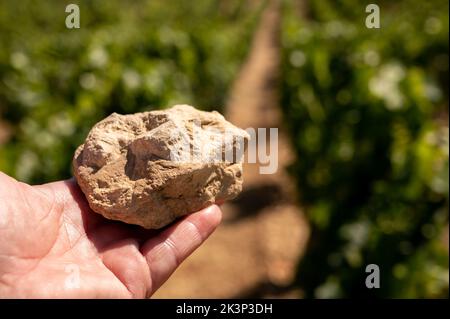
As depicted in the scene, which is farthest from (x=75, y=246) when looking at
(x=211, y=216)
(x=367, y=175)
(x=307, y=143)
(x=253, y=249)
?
(x=307, y=143)

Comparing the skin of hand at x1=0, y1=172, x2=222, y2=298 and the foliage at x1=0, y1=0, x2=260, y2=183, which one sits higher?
the foliage at x1=0, y1=0, x2=260, y2=183

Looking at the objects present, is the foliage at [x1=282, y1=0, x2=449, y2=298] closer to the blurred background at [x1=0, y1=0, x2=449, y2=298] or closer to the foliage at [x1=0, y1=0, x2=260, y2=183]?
the blurred background at [x1=0, y1=0, x2=449, y2=298]

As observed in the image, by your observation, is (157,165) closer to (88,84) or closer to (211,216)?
(211,216)

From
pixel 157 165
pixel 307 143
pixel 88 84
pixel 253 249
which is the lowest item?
pixel 253 249

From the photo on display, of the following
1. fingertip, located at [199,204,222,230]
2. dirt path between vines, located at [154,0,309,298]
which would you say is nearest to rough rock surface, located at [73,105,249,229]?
fingertip, located at [199,204,222,230]

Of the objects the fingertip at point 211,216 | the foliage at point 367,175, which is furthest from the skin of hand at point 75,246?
the foliage at point 367,175

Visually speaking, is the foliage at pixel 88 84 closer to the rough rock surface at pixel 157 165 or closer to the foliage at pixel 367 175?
the foliage at pixel 367 175

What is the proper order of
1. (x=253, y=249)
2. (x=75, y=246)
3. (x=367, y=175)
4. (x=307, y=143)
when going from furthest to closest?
(x=307, y=143) < (x=253, y=249) < (x=367, y=175) < (x=75, y=246)
